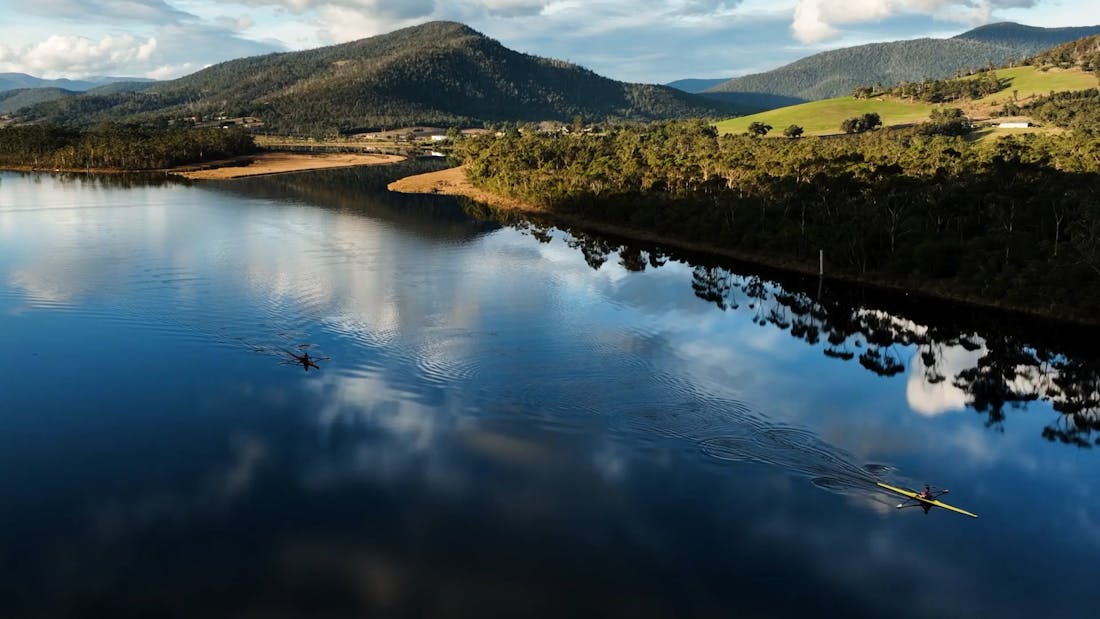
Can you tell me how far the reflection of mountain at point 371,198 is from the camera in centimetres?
9675

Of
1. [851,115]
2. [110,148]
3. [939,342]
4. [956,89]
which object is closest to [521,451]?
[939,342]

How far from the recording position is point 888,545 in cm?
2748

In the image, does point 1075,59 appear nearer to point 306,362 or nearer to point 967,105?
point 967,105

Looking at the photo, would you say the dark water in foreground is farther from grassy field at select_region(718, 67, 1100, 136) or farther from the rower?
grassy field at select_region(718, 67, 1100, 136)

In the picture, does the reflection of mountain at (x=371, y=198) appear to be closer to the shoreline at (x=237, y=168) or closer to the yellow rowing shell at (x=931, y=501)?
the shoreline at (x=237, y=168)

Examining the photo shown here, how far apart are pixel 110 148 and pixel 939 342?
171 meters

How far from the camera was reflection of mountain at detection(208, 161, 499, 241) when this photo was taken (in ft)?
317

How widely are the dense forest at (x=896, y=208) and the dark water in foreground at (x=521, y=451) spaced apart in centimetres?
532

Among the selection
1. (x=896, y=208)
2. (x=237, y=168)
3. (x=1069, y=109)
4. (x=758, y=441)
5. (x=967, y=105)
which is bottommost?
(x=758, y=441)

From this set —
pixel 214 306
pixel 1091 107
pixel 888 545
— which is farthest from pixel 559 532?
pixel 1091 107

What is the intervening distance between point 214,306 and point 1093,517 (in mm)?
51010

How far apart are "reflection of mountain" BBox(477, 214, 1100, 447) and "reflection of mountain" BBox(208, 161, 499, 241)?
3797 cm

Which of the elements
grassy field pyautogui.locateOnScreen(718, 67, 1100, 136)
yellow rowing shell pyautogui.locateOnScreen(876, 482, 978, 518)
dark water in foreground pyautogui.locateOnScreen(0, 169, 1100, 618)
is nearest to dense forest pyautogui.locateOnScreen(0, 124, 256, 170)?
dark water in foreground pyautogui.locateOnScreen(0, 169, 1100, 618)

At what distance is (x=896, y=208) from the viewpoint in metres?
69.2
